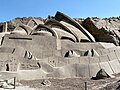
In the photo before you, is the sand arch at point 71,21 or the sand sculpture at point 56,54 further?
the sand arch at point 71,21

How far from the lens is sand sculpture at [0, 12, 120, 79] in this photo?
16281mm

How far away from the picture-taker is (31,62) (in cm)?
1645

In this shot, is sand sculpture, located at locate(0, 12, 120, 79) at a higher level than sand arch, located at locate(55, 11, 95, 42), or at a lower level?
lower

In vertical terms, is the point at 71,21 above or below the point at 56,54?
→ above

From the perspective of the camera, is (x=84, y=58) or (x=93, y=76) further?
(x=84, y=58)

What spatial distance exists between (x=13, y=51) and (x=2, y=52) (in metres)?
0.87

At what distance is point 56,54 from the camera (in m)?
19.2

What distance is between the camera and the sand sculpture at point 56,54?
53.4 ft

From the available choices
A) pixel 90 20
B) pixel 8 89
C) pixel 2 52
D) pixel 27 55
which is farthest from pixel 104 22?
pixel 8 89

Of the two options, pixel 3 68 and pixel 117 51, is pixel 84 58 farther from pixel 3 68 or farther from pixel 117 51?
pixel 3 68

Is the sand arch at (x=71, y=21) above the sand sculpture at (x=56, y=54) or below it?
above

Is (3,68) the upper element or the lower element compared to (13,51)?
lower

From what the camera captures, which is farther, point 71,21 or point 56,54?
point 71,21

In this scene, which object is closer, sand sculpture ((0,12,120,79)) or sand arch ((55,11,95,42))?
sand sculpture ((0,12,120,79))
